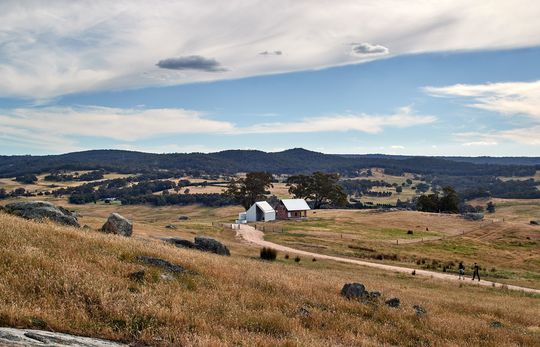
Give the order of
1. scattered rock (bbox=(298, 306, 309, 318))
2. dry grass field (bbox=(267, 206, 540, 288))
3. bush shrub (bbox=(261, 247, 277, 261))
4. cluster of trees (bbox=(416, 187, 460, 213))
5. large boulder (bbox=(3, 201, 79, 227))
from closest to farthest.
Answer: scattered rock (bbox=(298, 306, 309, 318)), large boulder (bbox=(3, 201, 79, 227)), bush shrub (bbox=(261, 247, 277, 261)), dry grass field (bbox=(267, 206, 540, 288)), cluster of trees (bbox=(416, 187, 460, 213))

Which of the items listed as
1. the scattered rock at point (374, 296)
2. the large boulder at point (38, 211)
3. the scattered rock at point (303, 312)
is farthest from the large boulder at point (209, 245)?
the scattered rock at point (303, 312)

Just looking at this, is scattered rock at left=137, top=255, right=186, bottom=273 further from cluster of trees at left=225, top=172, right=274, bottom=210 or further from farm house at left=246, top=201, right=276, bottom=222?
cluster of trees at left=225, top=172, right=274, bottom=210

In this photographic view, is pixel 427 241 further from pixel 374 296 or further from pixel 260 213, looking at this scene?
pixel 374 296

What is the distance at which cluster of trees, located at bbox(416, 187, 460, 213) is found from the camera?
389ft

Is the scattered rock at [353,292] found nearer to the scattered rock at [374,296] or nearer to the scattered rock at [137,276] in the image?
the scattered rock at [374,296]

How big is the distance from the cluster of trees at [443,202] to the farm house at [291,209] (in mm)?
38934

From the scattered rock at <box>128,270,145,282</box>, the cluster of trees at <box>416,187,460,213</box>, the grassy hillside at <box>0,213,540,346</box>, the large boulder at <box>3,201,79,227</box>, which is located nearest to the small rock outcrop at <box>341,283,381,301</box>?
the grassy hillside at <box>0,213,540,346</box>

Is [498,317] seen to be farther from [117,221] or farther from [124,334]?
[117,221]

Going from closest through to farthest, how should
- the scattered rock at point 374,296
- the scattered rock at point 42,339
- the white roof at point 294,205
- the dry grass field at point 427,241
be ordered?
1. the scattered rock at point 42,339
2. the scattered rock at point 374,296
3. the dry grass field at point 427,241
4. the white roof at point 294,205

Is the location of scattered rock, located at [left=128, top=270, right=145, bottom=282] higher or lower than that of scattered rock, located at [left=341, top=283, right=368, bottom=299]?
higher

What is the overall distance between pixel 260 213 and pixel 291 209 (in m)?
7.89

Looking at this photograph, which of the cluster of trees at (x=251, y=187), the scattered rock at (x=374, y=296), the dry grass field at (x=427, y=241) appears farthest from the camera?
the cluster of trees at (x=251, y=187)

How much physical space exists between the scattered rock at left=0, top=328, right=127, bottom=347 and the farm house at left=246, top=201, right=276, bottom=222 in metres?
92.1

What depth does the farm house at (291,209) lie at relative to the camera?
104 meters
